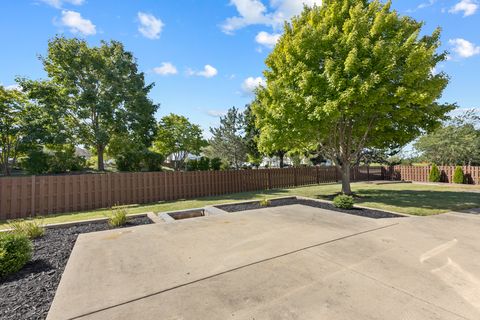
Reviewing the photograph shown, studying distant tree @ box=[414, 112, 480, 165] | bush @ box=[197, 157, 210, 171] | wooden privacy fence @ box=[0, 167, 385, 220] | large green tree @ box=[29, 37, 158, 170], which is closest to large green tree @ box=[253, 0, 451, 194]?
wooden privacy fence @ box=[0, 167, 385, 220]

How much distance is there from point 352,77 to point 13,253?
356 inches

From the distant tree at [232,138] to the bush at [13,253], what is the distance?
19.1m

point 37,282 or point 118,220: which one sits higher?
point 118,220

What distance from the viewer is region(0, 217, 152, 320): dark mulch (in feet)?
7.52

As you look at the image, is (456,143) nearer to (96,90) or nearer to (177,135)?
(177,135)

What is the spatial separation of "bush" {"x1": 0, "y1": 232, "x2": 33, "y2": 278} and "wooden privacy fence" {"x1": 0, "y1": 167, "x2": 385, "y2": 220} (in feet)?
20.3

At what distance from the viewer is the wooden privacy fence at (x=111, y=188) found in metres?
7.83

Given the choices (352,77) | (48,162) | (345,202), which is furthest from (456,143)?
(48,162)

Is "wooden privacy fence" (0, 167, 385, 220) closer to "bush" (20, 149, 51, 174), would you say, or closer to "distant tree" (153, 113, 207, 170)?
"bush" (20, 149, 51, 174)

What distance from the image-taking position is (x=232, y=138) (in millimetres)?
22844

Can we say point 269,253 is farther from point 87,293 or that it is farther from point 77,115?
point 77,115

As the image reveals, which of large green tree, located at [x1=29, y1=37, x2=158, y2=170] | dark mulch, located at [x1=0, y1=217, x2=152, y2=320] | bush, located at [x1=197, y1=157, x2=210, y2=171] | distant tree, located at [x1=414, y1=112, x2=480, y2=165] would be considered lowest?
dark mulch, located at [x1=0, y1=217, x2=152, y2=320]

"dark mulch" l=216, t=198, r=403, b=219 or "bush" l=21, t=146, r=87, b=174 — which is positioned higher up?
"bush" l=21, t=146, r=87, b=174

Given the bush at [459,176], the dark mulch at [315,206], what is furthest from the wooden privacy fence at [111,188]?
the bush at [459,176]
